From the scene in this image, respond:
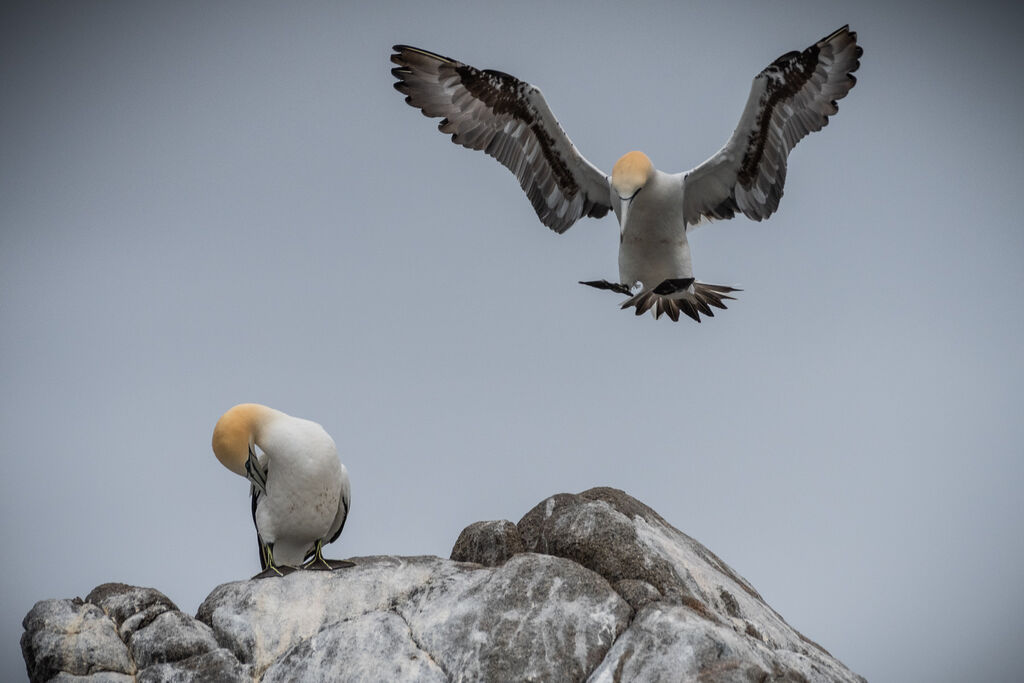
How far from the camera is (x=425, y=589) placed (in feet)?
29.1

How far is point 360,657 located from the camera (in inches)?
329

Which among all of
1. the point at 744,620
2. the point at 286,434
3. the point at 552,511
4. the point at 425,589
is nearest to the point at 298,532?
the point at 286,434

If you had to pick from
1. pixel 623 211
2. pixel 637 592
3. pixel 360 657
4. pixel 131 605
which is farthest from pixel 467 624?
pixel 623 211

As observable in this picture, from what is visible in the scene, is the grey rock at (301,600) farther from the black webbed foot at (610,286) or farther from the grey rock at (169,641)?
the black webbed foot at (610,286)

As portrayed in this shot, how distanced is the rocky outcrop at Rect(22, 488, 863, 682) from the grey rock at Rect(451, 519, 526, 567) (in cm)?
4

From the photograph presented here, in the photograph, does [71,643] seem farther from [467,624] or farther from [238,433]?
Result: [467,624]

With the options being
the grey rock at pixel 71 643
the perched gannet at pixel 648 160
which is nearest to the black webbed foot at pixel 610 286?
the perched gannet at pixel 648 160

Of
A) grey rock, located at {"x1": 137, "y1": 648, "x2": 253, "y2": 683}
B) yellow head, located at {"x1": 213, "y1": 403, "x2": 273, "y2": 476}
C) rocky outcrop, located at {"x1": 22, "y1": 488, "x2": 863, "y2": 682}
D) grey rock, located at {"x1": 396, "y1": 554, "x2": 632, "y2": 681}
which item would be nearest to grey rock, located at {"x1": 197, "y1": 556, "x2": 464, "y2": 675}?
rocky outcrop, located at {"x1": 22, "y1": 488, "x2": 863, "y2": 682}

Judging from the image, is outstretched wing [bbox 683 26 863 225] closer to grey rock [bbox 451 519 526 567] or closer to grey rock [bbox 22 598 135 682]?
grey rock [bbox 451 519 526 567]

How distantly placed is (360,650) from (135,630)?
183 cm

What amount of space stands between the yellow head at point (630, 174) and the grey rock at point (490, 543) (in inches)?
183

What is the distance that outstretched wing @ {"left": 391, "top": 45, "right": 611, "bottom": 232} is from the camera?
43.7 ft

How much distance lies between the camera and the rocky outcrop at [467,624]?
26.1 ft

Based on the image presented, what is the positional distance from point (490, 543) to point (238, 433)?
2.39 metres
